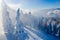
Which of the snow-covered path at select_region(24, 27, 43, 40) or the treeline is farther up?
the treeline

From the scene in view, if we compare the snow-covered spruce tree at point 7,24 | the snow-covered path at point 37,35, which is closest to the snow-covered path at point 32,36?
the snow-covered path at point 37,35

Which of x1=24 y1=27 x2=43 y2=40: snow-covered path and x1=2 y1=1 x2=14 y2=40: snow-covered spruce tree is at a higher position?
x1=2 y1=1 x2=14 y2=40: snow-covered spruce tree

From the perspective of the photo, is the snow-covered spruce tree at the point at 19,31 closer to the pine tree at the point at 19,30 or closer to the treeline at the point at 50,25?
the pine tree at the point at 19,30

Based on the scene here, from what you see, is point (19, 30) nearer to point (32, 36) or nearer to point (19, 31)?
point (19, 31)

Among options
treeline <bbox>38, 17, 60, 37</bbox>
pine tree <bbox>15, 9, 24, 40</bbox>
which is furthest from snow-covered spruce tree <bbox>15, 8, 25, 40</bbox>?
treeline <bbox>38, 17, 60, 37</bbox>

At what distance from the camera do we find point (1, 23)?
1.81 metres

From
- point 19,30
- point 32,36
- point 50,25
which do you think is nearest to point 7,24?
point 19,30

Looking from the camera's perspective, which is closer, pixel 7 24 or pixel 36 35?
pixel 36 35

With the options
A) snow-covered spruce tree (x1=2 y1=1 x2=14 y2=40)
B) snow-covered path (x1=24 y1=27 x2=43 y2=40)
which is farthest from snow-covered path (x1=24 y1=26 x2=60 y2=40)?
snow-covered spruce tree (x1=2 y1=1 x2=14 y2=40)

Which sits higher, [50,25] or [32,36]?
[50,25]

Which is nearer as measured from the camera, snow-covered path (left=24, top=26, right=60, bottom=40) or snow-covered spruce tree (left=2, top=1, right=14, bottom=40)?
snow-covered path (left=24, top=26, right=60, bottom=40)

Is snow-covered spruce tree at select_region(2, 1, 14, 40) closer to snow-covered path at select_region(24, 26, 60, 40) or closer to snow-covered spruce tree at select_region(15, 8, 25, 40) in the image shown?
snow-covered spruce tree at select_region(15, 8, 25, 40)

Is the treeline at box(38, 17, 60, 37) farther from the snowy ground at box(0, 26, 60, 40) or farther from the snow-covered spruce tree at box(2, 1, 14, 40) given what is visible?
the snow-covered spruce tree at box(2, 1, 14, 40)

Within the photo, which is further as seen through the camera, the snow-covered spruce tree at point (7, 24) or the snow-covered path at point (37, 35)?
the snow-covered spruce tree at point (7, 24)
